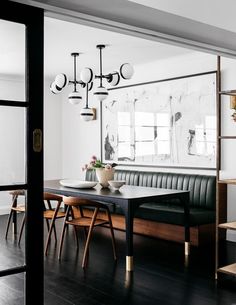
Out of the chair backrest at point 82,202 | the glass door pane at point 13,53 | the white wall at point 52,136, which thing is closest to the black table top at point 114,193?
the chair backrest at point 82,202

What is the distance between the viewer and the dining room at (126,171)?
2258 millimetres

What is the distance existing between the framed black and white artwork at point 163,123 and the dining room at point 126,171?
2 cm

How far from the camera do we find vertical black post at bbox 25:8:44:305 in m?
2.14

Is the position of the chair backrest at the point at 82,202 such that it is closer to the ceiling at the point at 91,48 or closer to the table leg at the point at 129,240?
the table leg at the point at 129,240

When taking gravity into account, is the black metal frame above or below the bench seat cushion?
above

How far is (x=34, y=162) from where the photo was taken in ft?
7.14

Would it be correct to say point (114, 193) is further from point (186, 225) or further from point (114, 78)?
point (114, 78)

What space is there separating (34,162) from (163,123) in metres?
4.40

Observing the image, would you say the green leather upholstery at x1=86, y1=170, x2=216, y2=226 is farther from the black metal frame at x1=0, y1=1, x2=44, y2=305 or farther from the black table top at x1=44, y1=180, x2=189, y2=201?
the black metal frame at x1=0, y1=1, x2=44, y2=305

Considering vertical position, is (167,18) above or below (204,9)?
below

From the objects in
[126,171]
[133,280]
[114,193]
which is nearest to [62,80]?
[114,193]

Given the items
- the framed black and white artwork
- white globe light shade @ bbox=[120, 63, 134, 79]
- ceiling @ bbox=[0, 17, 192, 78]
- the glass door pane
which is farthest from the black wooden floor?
ceiling @ bbox=[0, 17, 192, 78]

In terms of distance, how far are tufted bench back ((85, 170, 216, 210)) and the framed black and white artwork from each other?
29 centimetres

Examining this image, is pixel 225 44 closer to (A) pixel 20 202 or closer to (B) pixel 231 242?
(A) pixel 20 202
